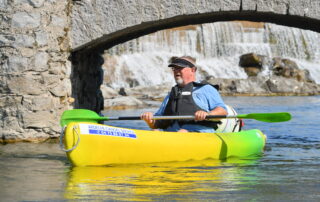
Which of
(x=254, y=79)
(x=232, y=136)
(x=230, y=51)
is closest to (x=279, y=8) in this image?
(x=232, y=136)

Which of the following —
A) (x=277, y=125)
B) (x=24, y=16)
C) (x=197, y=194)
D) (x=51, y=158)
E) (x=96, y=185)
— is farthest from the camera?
(x=277, y=125)

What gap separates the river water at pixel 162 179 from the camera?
14.8ft

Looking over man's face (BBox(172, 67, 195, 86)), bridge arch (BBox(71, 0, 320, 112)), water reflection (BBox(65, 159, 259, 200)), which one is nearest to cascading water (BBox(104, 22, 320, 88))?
bridge arch (BBox(71, 0, 320, 112))

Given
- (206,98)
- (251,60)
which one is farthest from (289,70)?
(206,98)

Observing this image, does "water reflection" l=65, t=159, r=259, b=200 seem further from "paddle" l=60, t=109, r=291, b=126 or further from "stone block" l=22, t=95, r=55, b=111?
"stone block" l=22, t=95, r=55, b=111

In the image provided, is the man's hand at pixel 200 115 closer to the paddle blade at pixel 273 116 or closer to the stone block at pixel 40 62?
the paddle blade at pixel 273 116

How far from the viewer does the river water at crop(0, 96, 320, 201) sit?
4496 millimetres

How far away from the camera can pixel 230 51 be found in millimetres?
31188

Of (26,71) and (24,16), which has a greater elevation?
(24,16)

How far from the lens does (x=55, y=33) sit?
863 cm

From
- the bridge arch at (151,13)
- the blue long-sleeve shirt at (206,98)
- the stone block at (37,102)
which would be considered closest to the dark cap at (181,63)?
the blue long-sleeve shirt at (206,98)

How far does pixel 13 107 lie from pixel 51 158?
5.49 ft

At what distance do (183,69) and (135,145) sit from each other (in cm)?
111

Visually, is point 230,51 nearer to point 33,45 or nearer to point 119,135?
point 33,45
